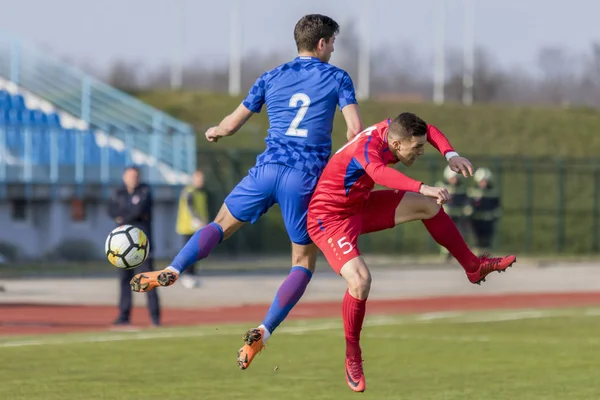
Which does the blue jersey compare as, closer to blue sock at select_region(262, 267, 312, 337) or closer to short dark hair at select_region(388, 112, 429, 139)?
short dark hair at select_region(388, 112, 429, 139)

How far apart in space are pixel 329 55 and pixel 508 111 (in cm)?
3924

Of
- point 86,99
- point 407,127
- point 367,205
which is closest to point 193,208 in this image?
point 367,205

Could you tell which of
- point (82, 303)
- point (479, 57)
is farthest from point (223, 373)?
→ point (479, 57)

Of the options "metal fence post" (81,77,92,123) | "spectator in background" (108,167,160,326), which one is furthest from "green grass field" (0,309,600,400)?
"metal fence post" (81,77,92,123)

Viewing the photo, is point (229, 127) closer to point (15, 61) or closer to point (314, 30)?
point (314, 30)

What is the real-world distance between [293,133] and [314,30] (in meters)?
0.76

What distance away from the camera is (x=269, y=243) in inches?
1356

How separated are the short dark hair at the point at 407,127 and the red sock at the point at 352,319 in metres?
1.26

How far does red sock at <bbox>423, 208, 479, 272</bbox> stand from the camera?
8750mm

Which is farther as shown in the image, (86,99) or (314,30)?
(86,99)

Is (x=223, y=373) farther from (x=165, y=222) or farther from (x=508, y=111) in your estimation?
(x=508, y=111)

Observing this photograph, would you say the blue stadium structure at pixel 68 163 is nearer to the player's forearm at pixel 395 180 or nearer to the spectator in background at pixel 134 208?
the spectator in background at pixel 134 208

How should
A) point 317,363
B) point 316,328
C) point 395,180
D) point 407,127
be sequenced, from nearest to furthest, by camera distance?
point 395,180, point 407,127, point 317,363, point 316,328

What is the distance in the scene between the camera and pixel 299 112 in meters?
8.45
